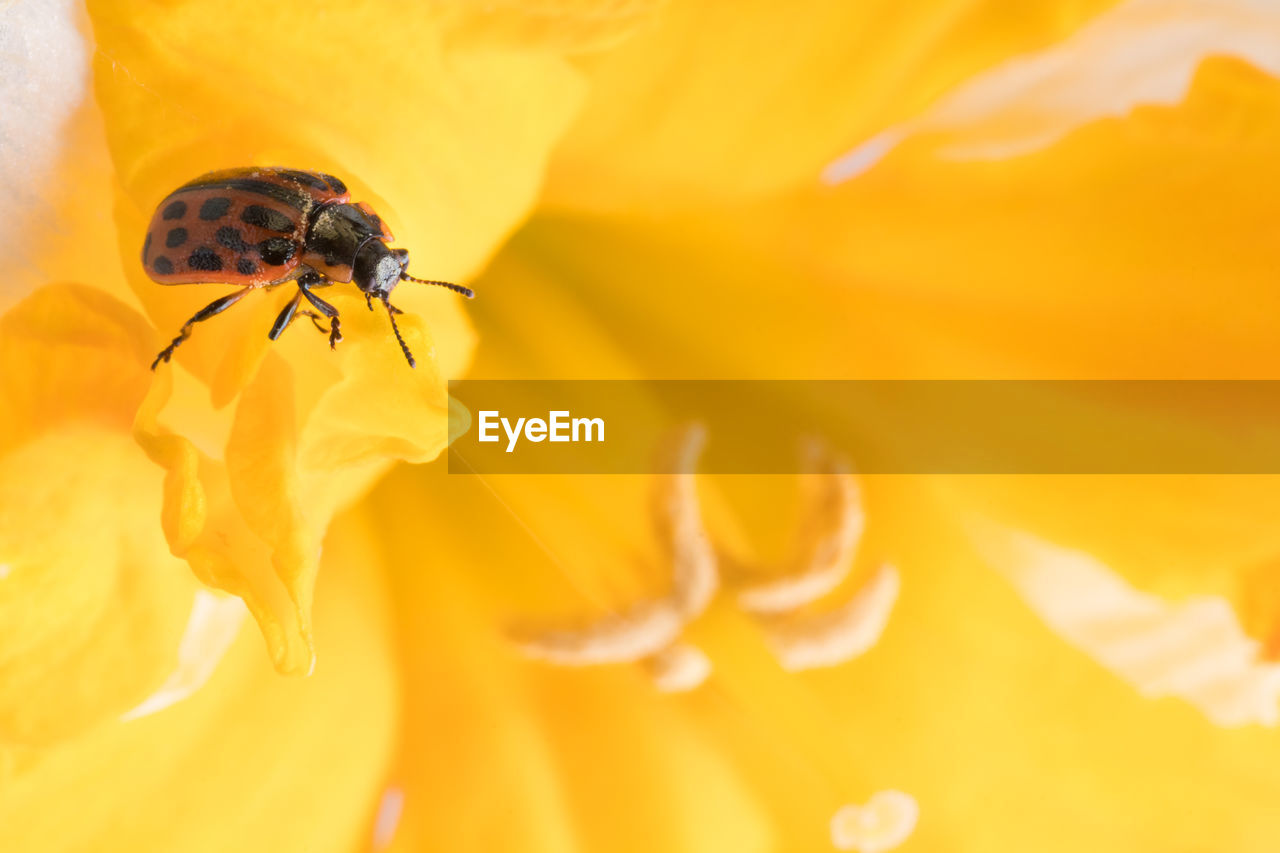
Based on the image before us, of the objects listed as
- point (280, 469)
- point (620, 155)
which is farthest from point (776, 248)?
point (280, 469)

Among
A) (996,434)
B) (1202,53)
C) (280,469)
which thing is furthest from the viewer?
(996,434)

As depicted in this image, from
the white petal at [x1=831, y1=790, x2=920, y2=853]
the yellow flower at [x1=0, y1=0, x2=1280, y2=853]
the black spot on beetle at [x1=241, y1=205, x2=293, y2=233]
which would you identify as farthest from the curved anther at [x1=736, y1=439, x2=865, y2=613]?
the black spot on beetle at [x1=241, y1=205, x2=293, y2=233]

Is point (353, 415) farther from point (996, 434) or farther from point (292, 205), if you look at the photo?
point (996, 434)

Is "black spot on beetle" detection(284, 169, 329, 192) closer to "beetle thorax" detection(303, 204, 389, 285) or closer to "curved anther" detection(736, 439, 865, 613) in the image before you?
"beetle thorax" detection(303, 204, 389, 285)

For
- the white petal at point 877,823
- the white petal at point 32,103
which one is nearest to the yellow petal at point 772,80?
the white petal at point 32,103

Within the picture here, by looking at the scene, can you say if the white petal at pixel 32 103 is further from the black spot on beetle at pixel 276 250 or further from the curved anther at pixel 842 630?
the curved anther at pixel 842 630

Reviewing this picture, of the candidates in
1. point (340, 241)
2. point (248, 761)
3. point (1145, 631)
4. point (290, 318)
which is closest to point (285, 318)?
point (290, 318)
